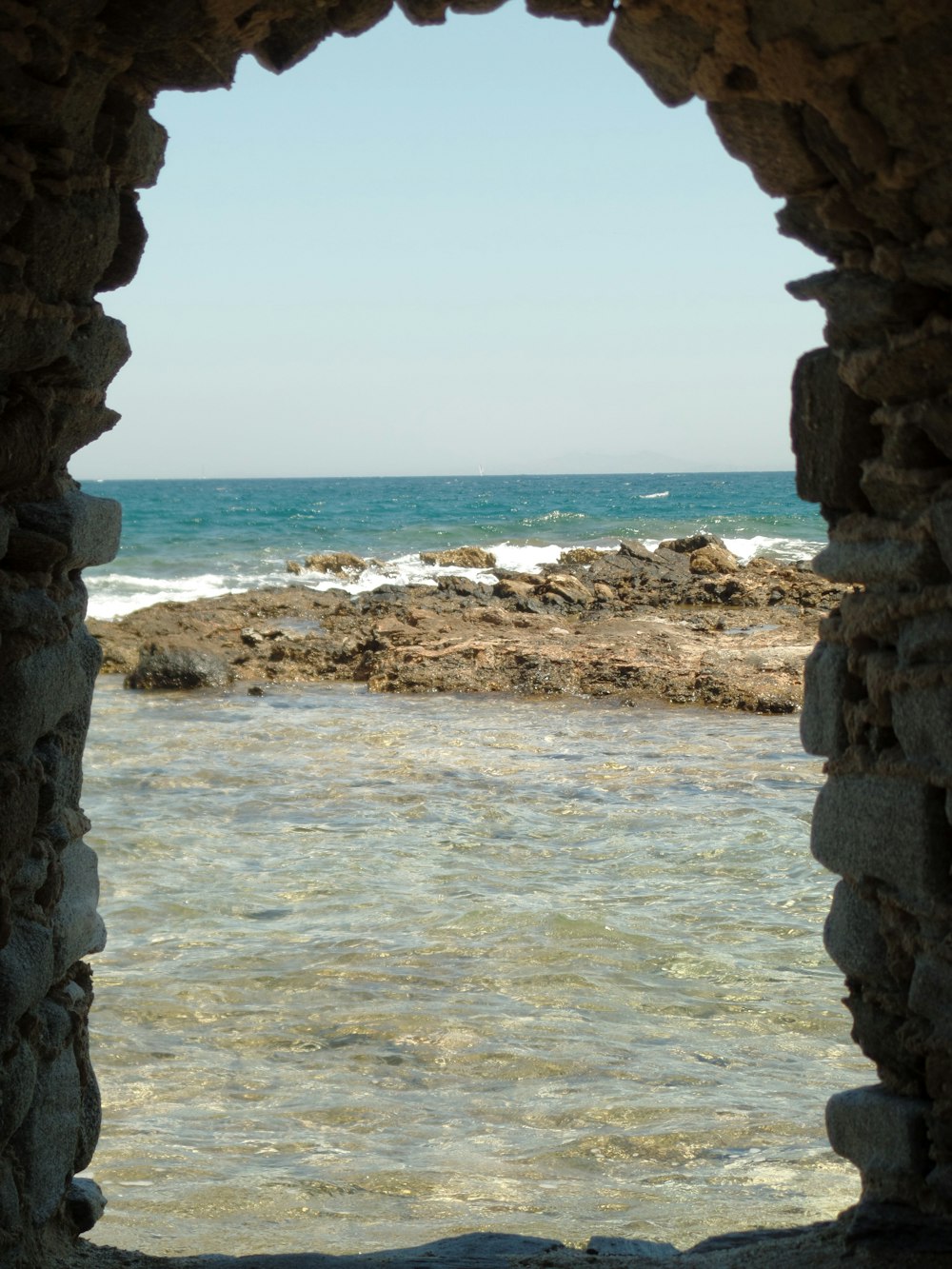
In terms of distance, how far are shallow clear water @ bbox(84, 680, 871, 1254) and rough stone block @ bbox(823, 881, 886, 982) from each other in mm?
1170

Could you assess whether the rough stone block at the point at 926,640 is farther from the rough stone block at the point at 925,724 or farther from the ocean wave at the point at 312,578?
the ocean wave at the point at 312,578

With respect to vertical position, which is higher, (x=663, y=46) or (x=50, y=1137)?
(x=663, y=46)

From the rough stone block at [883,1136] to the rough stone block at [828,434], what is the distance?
1318 mm

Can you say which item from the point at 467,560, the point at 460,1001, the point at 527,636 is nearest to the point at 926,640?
the point at 460,1001

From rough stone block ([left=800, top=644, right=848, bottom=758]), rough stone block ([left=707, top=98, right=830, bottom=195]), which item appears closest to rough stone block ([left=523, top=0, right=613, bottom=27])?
rough stone block ([left=707, top=98, right=830, bottom=195])

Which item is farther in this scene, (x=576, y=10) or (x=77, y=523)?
(x=77, y=523)

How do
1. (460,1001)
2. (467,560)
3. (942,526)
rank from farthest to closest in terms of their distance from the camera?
(467,560) < (460,1001) < (942,526)

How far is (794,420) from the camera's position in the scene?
3211mm

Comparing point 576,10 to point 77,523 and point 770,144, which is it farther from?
point 77,523

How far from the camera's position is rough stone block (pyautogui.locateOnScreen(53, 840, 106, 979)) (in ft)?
10.9

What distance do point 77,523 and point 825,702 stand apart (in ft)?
5.89

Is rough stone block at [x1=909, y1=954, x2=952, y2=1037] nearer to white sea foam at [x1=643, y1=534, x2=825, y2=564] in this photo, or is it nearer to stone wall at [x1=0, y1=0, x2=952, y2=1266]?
stone wall at [x1=0, y1=0, x2=952, y2=1266]

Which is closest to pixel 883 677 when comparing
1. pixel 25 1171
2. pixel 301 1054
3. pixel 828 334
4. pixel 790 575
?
pixel 828 334

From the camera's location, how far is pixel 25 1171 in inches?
124
